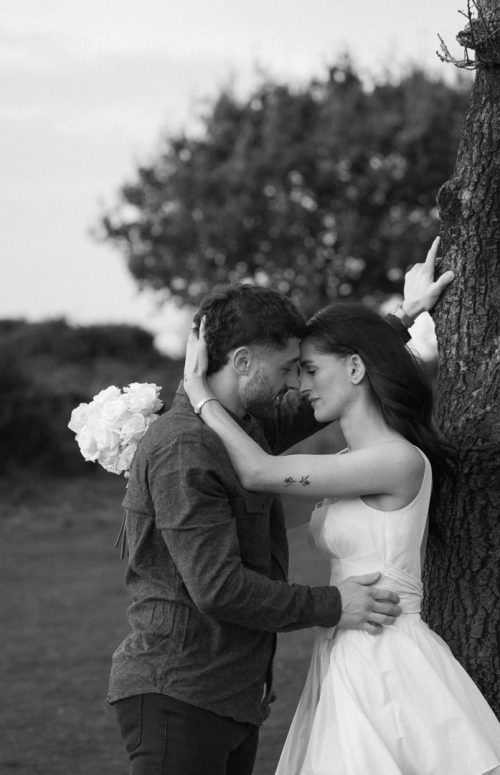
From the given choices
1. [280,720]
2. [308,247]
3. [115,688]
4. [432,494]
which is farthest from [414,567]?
[308,247]

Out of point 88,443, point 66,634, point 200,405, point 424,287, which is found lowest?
point 66,634

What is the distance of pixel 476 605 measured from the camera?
3.76m

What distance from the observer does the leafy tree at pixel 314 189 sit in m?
23.4

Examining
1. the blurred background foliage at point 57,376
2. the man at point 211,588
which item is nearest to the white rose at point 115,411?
the man at point 211,588

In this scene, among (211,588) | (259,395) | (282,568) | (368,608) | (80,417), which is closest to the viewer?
(211,588)

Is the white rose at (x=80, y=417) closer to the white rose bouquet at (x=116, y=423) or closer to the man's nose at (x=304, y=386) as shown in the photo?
the white rose bouquet at (x=116, y=423)

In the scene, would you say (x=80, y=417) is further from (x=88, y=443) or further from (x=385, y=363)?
(x=385, y=363)

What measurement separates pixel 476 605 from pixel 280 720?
3583mm

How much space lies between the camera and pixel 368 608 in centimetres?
314

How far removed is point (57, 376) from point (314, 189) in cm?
717

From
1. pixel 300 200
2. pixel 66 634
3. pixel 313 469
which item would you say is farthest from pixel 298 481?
pixel 300 200

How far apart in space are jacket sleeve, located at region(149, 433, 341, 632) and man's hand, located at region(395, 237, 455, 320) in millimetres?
1194

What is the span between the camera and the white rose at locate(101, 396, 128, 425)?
3332mm

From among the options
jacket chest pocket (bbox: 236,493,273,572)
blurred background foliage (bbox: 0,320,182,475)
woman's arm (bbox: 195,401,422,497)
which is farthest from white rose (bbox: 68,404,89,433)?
blurred background foliage (bbox: 0,320,182,475)
